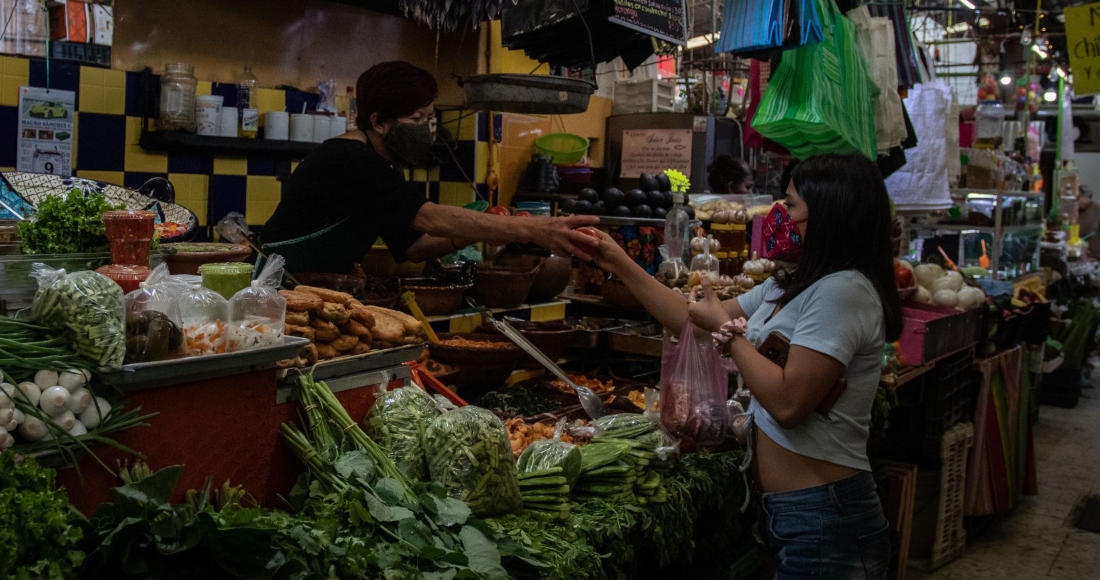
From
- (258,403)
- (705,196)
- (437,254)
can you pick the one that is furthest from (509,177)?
(258,403)

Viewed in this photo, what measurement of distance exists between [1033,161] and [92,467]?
42.2ft

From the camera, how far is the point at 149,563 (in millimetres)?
1529

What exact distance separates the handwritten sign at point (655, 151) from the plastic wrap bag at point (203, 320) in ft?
18.0

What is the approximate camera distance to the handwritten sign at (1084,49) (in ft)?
24.2

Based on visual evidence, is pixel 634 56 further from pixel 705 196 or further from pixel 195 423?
pixel 195 423

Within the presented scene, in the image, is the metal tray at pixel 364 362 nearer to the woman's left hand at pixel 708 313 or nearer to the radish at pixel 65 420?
the radish at pixel 65 420

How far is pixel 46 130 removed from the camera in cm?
474

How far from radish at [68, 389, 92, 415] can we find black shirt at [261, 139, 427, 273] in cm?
174

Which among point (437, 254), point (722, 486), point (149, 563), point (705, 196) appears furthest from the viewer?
point (705, 196)

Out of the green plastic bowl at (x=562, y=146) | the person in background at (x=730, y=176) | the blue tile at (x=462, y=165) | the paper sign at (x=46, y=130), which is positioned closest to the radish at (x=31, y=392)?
the paper sign at (x=46, y=130)

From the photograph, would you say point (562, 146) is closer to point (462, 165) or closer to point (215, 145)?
point (462, 165)

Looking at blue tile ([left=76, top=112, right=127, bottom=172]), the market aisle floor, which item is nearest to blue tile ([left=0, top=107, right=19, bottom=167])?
blue tile ([left=76, top=112, right=127, bottom=172])

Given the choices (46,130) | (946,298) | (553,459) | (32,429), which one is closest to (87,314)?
(32,429)

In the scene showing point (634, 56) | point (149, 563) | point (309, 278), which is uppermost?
point (634, 56)
